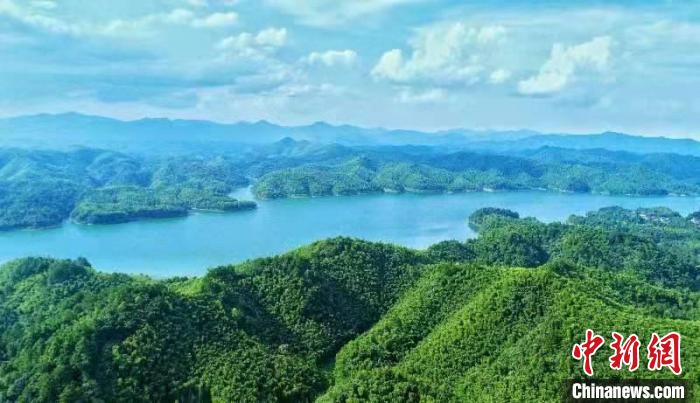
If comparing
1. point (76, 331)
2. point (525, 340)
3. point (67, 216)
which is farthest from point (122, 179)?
point (525, 340)

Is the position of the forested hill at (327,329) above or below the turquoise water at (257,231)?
above

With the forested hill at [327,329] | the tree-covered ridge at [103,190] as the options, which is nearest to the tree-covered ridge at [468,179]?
the tree-covered ridge at [103,190]

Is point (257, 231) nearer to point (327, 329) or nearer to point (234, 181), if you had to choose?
point (327, 329)

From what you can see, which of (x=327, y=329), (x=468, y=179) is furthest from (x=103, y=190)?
(x=327, y=329)
